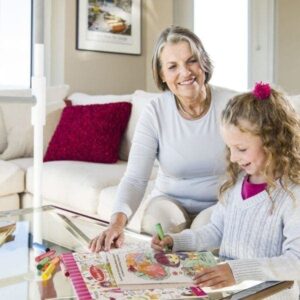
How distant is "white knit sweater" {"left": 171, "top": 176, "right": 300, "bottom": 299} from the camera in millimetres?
966

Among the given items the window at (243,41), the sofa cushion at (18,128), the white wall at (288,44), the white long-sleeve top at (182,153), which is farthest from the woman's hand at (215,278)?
the white wall at (288,44)

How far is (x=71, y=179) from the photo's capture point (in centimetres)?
226

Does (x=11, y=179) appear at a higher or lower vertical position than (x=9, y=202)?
higher

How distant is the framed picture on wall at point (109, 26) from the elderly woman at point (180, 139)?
1.89m

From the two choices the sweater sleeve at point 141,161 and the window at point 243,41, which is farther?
the window at point 243,41

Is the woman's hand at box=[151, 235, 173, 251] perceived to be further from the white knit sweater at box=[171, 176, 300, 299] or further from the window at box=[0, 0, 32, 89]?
the window at box=[0, 0, 32, 89]

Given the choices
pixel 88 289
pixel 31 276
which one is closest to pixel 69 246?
pixel 31 276

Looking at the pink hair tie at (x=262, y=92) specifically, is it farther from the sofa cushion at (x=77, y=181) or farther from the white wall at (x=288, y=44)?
the white wall at (x=288, y=44)

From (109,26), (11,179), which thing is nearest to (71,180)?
(11,179)

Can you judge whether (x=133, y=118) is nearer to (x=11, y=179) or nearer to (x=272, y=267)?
(x=11, y=179)

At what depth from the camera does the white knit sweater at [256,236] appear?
0.97 metres

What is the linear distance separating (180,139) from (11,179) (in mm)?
1228

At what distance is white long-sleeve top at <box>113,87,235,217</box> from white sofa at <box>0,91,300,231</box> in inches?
10.9

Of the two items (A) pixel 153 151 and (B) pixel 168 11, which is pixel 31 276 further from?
(B) pixel 168 11
